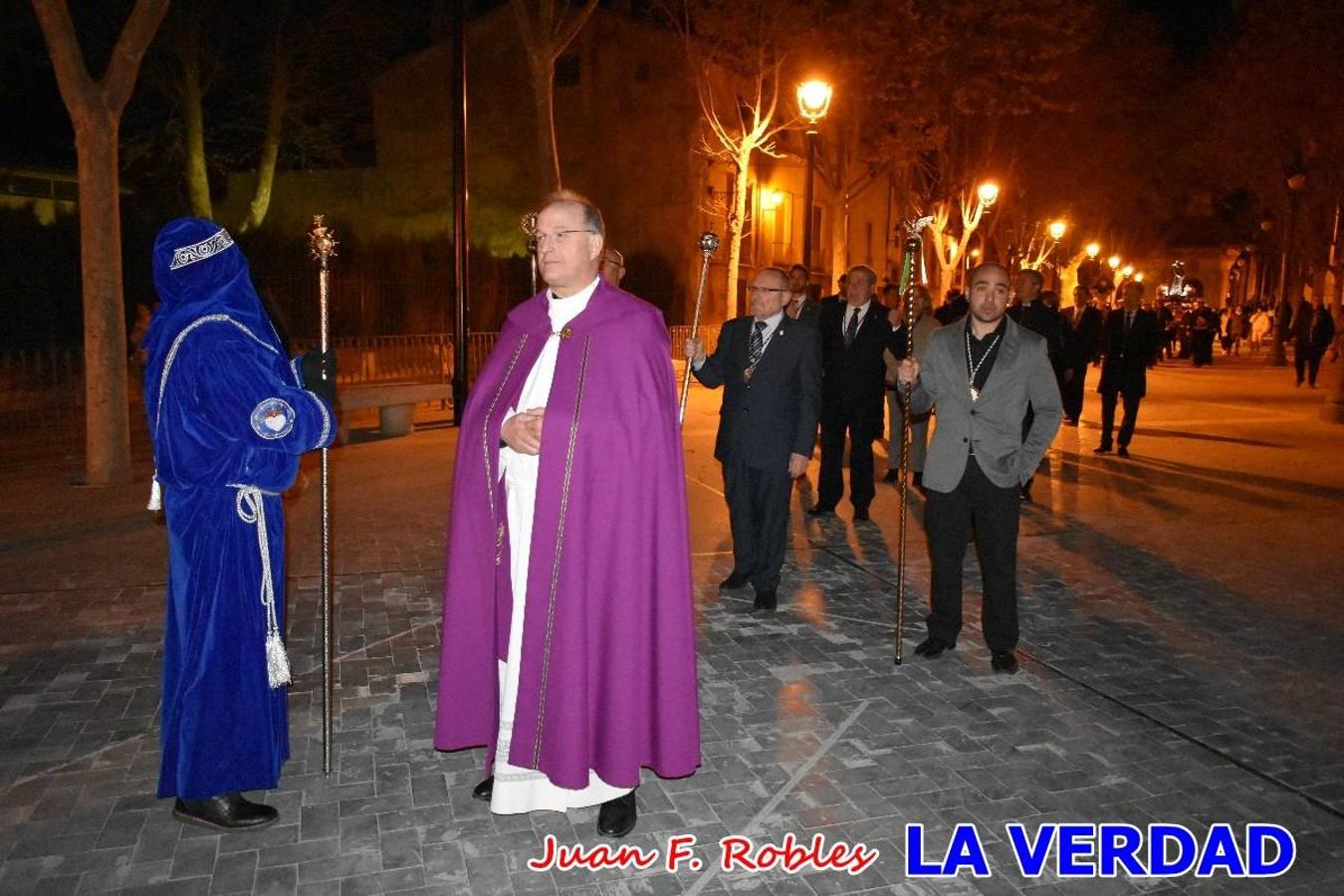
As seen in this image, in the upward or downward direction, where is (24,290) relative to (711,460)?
upward

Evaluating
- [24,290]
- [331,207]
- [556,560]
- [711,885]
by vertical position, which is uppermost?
[331,207]

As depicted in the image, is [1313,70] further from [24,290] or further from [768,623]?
[24,290]

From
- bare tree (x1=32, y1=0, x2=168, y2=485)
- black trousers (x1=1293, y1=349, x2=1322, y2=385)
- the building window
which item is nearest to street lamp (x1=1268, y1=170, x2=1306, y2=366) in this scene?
black trousers (x1=1293, y1=349, x2=1322, y2=385)

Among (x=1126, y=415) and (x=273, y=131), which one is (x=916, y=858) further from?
(x=273, y=131)

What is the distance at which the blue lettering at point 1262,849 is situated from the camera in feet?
12.9

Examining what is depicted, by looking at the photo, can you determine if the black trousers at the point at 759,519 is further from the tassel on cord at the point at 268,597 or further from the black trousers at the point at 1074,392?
the black trousers at the point at 1074,392

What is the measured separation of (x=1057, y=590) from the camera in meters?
7.56

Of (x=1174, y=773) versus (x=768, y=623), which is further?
(x=768, y=623)

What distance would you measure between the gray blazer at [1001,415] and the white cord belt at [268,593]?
349cm

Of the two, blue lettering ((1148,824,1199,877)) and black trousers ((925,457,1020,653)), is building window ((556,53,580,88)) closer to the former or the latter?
black trousers ((925,457,1020,653))

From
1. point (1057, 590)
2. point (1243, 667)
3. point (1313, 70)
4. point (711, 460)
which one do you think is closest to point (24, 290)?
point (711, 460)

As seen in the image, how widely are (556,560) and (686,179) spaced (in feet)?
101

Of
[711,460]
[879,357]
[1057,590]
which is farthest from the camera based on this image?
[711,460]

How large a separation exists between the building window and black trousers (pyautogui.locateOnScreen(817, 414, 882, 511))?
25810 mm
